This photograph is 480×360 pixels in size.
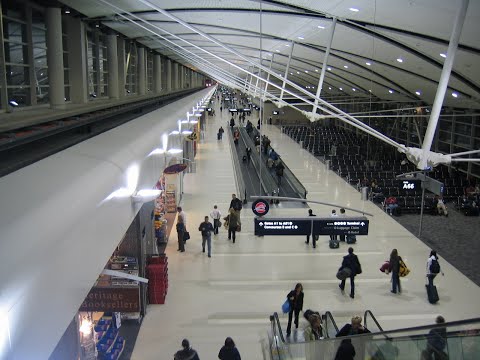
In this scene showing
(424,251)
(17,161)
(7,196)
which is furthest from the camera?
(424,251)

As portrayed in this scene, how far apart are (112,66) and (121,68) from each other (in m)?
1.75

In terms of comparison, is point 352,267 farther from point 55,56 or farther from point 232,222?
point 55,56

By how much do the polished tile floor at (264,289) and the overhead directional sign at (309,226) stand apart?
4.36 feet

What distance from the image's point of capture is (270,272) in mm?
12172

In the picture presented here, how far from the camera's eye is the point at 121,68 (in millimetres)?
19484

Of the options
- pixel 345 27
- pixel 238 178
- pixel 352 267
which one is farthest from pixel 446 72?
pixel 238 178

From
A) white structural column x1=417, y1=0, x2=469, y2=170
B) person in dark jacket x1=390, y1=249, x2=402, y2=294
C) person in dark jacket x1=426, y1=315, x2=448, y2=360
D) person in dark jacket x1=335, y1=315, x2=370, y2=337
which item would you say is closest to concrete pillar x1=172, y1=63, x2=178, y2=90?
person in dark jacket x1=390, y1=249, x2=402, y2=294

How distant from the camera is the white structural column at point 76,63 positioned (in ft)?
43.3

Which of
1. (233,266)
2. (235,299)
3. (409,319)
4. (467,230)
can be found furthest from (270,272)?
(467,230)

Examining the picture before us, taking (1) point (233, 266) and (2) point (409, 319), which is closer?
(2) point (409, 319)

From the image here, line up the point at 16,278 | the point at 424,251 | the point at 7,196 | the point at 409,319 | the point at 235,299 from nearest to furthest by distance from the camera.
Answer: the point at 16,278
the point at 7,196
the point at 409,319
the point at 235,299
the point at 424,251

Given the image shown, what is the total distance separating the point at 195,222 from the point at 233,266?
4057 millimetres

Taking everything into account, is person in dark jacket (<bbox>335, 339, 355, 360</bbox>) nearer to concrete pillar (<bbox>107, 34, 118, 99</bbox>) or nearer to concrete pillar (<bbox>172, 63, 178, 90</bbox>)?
concrete pillar (<bbox>107, 34, 118, 99</bbox>)

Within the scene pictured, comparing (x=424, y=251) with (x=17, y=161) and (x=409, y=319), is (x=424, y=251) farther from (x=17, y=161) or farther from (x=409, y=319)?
(x=17, y=161)
